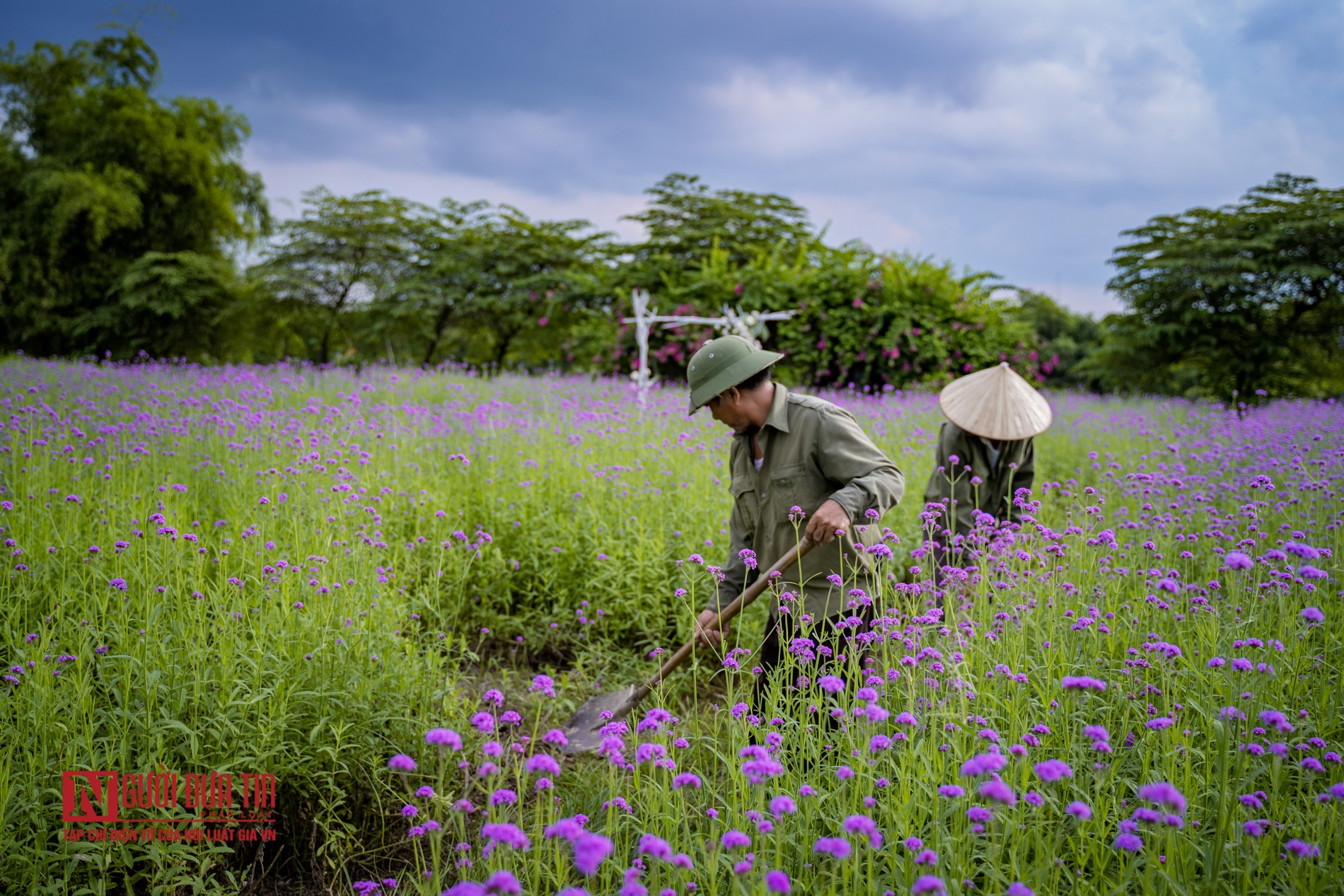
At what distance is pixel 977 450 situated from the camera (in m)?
4.23

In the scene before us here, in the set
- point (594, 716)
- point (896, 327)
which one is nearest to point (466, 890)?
point (594, 716)

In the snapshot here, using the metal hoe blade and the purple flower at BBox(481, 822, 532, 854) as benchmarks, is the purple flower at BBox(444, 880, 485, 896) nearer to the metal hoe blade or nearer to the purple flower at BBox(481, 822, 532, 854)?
the purple flower at BBox(481, 822, 532, 854)

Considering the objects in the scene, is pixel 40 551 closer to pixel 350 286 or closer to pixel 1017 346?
pixel 1017 346

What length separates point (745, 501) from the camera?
10.8 feet

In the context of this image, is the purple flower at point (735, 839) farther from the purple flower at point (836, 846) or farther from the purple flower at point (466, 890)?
the purple flower at point (466, 890)

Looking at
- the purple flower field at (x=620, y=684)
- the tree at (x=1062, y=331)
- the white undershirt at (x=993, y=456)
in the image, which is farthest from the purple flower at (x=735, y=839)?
the tree at (x=1062, y=331)

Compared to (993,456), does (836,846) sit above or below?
below

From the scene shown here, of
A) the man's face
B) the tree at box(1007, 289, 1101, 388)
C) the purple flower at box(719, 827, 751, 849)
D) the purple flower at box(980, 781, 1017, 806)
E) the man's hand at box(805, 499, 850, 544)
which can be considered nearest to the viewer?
the purple flower at box(980, 781, 1017, 806)

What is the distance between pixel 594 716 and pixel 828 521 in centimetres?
163

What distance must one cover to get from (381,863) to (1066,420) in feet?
35.4

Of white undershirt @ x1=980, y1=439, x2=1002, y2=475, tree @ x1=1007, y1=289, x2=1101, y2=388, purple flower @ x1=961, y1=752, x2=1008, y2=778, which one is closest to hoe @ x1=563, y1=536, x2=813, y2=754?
purple flower @ x1=961, y1=752, x2=1008, y2=778

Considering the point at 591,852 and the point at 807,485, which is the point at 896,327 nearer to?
the point at 807,485

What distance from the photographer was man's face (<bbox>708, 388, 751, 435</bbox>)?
298cm
